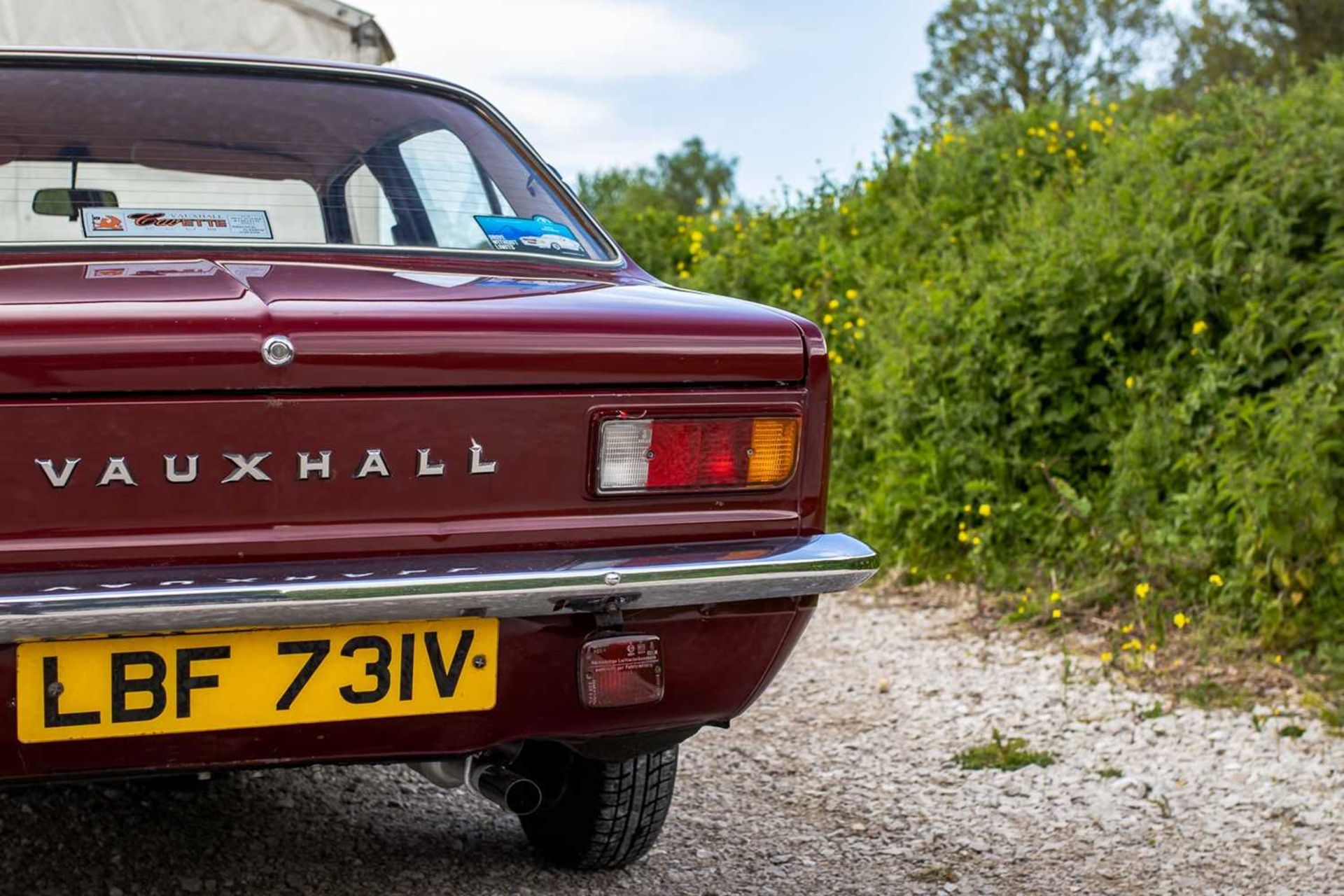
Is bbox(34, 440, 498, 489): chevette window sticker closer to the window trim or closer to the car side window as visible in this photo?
the window trim

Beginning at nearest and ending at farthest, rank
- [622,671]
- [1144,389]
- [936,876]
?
[622,671] < [936,876] < [1144,389]

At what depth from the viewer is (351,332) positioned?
2.19 m

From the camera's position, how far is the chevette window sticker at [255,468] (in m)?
2.05

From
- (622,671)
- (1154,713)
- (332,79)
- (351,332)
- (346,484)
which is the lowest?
(1154,713)

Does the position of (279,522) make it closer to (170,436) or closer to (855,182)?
(170,436)

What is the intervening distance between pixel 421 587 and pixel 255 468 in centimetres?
30

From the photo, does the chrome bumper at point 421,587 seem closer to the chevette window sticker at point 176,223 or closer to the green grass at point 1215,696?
the chevette window sticker at point 176,223

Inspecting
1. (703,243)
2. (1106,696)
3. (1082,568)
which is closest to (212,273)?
(1106,696)

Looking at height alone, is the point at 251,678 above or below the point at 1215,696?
above

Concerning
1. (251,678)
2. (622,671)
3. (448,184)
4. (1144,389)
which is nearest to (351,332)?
(251,678)

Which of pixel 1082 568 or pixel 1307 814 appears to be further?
pixel 1082 568

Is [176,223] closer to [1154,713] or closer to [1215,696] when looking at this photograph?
[1154,713]

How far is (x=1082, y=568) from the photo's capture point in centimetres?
543

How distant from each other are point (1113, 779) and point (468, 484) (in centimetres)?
240
